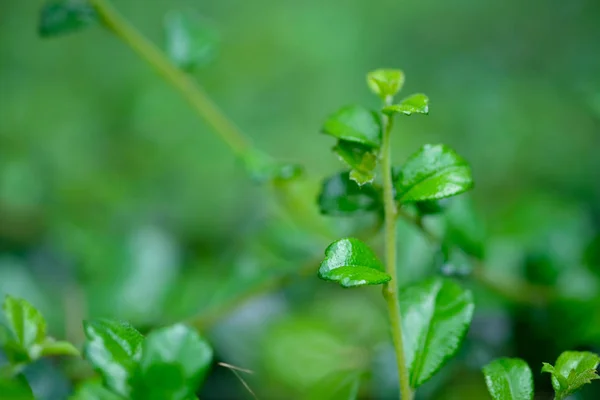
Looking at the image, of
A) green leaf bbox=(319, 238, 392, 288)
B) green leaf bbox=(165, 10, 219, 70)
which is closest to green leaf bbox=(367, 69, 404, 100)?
green leaf bbox=(319, 238, 392, 288)

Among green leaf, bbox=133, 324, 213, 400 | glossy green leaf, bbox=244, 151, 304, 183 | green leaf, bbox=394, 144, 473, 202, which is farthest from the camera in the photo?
glossy green leaf, bbox=244, 151, 304, 183

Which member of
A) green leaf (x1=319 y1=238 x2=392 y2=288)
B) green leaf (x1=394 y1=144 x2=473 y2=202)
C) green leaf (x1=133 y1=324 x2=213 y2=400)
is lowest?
green leaf (x1=133 y1=324 x2=213 y2=400)

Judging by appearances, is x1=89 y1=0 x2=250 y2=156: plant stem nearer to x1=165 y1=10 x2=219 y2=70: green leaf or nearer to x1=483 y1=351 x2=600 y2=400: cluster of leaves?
x1=165 y1=10 x2=219 y2=70: green leaf

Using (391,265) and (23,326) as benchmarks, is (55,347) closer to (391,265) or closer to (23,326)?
(23,326)

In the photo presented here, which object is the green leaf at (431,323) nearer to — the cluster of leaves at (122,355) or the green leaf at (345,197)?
the green leaf at (345,197)

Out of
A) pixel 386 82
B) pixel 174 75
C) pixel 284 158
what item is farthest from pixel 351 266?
pixel 284 158

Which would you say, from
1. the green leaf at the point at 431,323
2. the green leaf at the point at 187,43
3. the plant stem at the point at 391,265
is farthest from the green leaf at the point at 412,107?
the green leaf at the point at 187,43
